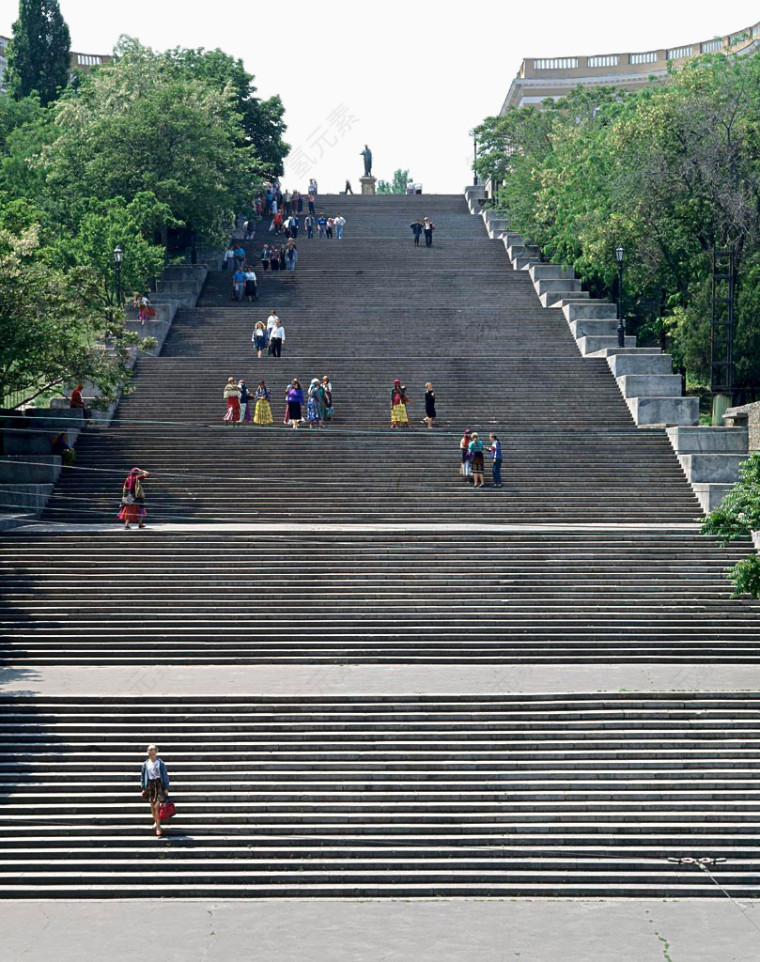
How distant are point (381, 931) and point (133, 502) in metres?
16.9

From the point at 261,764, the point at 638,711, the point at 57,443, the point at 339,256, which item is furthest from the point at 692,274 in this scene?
the point at 261,764

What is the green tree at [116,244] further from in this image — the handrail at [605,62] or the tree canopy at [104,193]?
the handrail at [605,62]

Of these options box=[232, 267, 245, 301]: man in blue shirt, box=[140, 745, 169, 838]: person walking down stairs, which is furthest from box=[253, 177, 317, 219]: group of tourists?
box=[140, 745, 169, 838]: person walking down stairs

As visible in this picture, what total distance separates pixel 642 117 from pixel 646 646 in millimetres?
23536

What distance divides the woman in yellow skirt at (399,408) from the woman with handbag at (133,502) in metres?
7.96

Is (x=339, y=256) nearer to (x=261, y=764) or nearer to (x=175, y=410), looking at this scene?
(x=175, y=410)

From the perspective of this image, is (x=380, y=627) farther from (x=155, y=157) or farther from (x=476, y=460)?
(x=155, y=157)

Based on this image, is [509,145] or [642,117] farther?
[509,145]

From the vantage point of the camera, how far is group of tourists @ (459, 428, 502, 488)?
1398 inches

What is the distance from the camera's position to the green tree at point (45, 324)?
35750 millimetres

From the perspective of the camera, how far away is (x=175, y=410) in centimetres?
4069

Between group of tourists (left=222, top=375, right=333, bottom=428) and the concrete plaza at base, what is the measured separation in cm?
2142

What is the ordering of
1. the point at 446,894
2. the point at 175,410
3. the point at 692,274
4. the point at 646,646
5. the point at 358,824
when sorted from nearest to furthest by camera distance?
the point at 446,894 < the point at 358,824 < the point at 646,646 < the point at 175,410 < the point at 692,274

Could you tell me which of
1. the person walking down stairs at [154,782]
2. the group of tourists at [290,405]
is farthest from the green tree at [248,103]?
the person walking down stairs at [154,782]
